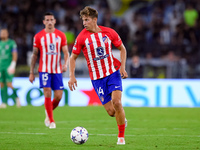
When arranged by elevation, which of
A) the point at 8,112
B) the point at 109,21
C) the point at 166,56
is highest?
the point at 109,21

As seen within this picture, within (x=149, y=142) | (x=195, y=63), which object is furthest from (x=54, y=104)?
(x=195, y=63)

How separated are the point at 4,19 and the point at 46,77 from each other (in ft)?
40.7

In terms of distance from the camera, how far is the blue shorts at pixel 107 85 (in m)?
7.20

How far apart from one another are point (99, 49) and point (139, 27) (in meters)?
12.9

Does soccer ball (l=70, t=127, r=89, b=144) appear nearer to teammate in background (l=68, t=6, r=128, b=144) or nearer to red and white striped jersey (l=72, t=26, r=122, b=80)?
teammate in background (l=68, t=6, r=128, b=144)

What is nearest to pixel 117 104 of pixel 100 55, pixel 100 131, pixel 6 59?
pixel 100 55

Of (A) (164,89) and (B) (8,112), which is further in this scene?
(A) (164,89)

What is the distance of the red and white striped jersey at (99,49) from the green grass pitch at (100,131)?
1.16m

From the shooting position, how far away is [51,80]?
985 cm

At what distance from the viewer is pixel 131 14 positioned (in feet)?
71.1

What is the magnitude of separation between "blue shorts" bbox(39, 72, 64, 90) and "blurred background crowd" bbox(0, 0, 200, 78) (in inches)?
291

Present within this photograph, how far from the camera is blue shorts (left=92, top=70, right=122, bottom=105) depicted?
284 inches

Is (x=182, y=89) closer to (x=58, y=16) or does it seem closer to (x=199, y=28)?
(x=199, y=28)

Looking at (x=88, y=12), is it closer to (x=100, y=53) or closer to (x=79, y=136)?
(x=100, y=53)
